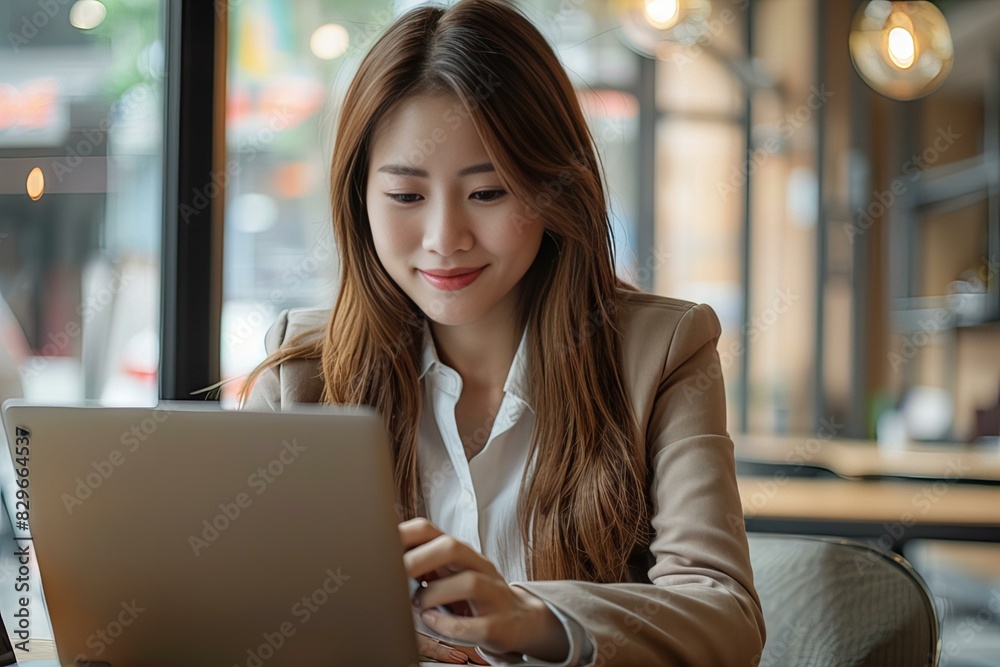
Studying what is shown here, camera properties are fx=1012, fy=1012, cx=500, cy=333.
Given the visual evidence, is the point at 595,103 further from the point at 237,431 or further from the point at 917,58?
the point at 917,58

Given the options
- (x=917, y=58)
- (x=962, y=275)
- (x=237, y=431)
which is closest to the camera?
(x=237, y=431)

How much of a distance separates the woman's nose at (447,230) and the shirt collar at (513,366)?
195 mm

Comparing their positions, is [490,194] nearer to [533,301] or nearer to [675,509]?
[533,301]

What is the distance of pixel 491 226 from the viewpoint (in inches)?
48.9

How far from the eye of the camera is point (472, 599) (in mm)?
807

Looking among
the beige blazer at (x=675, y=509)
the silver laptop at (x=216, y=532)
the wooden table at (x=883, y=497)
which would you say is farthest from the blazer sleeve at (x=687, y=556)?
the wooden table at (x=883, y=497)

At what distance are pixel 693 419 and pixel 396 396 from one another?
41cm

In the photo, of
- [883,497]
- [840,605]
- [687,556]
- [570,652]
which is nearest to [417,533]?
[570,652]

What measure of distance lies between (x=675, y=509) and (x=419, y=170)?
1.66 ft

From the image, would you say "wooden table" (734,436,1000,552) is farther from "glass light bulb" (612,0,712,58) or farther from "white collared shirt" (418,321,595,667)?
"glass light bulb" (612,0,712,58)

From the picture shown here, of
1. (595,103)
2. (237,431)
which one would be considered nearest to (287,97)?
(595,103)

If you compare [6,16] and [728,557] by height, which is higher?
[6,16]

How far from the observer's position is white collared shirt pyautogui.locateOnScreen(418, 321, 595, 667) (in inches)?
51.6

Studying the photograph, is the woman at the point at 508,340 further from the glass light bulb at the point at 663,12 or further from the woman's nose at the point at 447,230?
the glass light bulb at the point at 663,12
